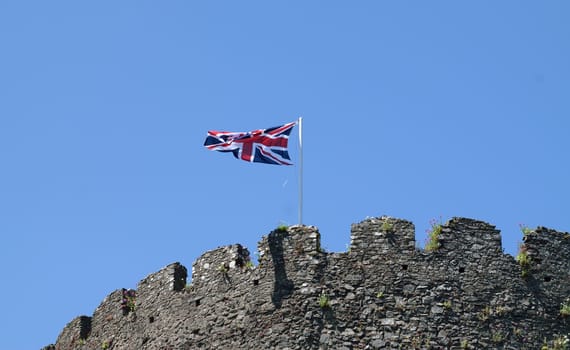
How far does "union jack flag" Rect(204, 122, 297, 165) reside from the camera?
35594mm

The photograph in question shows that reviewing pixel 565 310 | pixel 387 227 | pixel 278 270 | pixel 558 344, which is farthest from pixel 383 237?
pixel 558 344

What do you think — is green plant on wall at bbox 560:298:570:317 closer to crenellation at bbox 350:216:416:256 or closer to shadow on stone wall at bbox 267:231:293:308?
crenellation at bbox 350:216:416:256

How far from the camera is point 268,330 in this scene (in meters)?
32.4

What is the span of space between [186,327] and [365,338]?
13.7 ft

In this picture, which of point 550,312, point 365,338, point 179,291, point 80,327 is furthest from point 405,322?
point 80,327

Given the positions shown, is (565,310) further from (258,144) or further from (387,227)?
(258,144)

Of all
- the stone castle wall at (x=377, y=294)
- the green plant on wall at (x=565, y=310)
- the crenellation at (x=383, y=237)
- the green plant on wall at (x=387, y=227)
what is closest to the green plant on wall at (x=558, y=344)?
the stone castle wall at (x=377, y=294)

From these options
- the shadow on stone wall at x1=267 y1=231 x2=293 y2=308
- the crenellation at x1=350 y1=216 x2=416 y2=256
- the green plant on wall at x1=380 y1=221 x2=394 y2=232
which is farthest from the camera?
the green plant on wall at x1=380 y1=221 x2=394 y2=232

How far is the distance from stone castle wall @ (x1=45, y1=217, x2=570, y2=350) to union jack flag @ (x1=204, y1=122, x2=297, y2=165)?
7.85ft

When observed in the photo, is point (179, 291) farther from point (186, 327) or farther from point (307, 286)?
point (307, 286)

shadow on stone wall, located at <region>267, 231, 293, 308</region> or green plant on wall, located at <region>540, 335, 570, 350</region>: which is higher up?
shadow on stone wall, located at <region>267, 231, 293, 308</region>

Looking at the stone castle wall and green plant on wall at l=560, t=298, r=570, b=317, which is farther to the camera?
green plant on wall at l=560, t=298, r=570, b=317

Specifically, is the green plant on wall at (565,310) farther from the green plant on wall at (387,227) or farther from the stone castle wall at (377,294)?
the green plant on wall at (387,227)

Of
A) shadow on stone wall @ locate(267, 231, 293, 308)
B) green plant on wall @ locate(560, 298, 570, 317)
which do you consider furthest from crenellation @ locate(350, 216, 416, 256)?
green plant on wall @ locate(560, 298, 570, 317)
